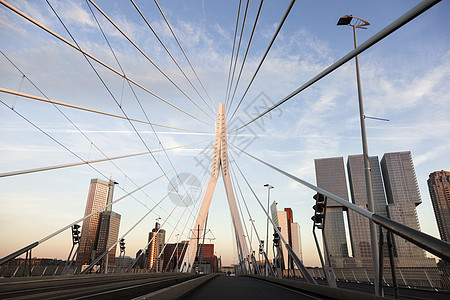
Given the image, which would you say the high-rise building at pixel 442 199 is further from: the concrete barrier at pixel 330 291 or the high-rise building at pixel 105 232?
the concrete barrier at pixel 330 291

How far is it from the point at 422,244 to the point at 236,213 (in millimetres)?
22959

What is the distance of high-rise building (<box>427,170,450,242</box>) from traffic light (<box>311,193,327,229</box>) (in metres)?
A: 201

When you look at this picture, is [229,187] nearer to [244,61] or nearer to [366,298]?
[244,61]

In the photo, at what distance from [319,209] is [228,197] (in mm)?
18050

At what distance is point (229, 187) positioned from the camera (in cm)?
2847

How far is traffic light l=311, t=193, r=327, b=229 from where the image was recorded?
10242 millimetres

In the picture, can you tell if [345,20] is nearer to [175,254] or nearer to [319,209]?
[319,209]

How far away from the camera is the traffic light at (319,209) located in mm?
10242

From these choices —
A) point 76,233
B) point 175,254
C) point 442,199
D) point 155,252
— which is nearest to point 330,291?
point 76,233

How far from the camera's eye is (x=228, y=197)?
28.0 meters

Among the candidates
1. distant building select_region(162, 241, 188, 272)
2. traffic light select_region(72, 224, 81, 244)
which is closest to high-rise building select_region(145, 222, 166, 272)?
distant building select_region(162, 241, 188, 272)

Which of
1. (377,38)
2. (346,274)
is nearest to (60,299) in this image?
(377,38)

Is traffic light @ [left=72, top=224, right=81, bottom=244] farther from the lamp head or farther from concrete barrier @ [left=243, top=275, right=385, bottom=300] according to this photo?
the lamp head

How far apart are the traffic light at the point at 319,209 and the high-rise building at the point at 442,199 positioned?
20117 centimetres
